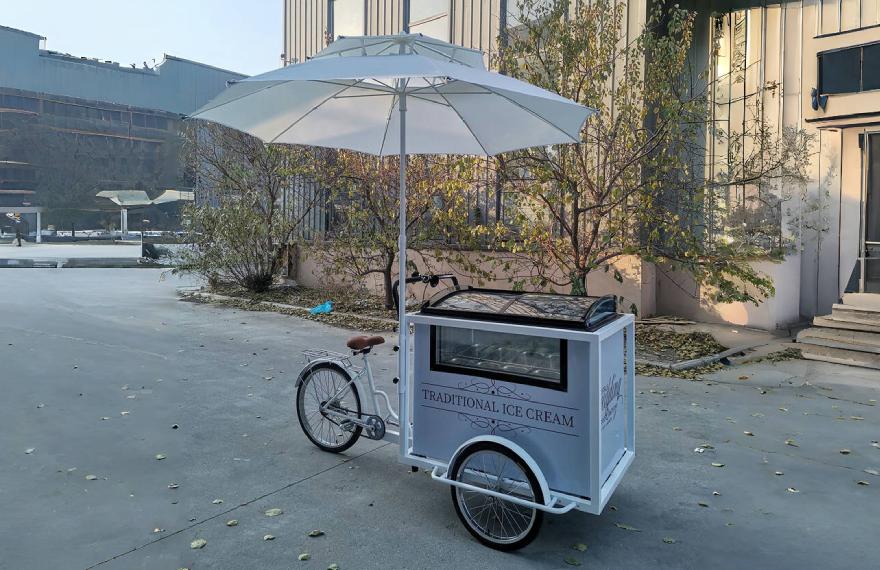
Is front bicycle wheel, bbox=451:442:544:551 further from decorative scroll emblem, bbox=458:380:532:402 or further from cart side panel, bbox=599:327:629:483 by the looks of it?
cart side panel, bbox=599:327:629:483

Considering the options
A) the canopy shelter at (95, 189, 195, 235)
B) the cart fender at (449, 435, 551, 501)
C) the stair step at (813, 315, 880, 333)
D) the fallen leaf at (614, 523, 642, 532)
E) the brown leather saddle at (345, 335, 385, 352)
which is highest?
the canopy shelter at (95, 189, 195, 235)

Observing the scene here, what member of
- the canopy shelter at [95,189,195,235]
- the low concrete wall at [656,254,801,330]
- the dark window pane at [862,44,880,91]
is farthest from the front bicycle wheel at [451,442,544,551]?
the canopy shelter at [95,189,195,235]

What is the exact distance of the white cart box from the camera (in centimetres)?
351

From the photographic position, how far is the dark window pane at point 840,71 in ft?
30.0

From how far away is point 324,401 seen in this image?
5.13 meters

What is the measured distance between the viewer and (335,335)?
35.0 feet

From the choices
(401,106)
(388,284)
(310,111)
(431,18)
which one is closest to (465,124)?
(401,106)

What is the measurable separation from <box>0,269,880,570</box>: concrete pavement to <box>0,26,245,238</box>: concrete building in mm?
43126

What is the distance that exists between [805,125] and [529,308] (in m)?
8.90

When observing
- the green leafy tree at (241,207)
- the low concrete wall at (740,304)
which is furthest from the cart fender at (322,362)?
the green leafy tree at (241,207)

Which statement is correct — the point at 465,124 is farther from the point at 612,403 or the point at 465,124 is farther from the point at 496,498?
the point at 496,498

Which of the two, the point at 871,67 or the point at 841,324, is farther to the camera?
the point at 841,324

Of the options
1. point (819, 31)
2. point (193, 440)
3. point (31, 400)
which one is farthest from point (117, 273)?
point (819, 31)

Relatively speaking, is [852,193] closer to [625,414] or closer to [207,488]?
[625,414]
